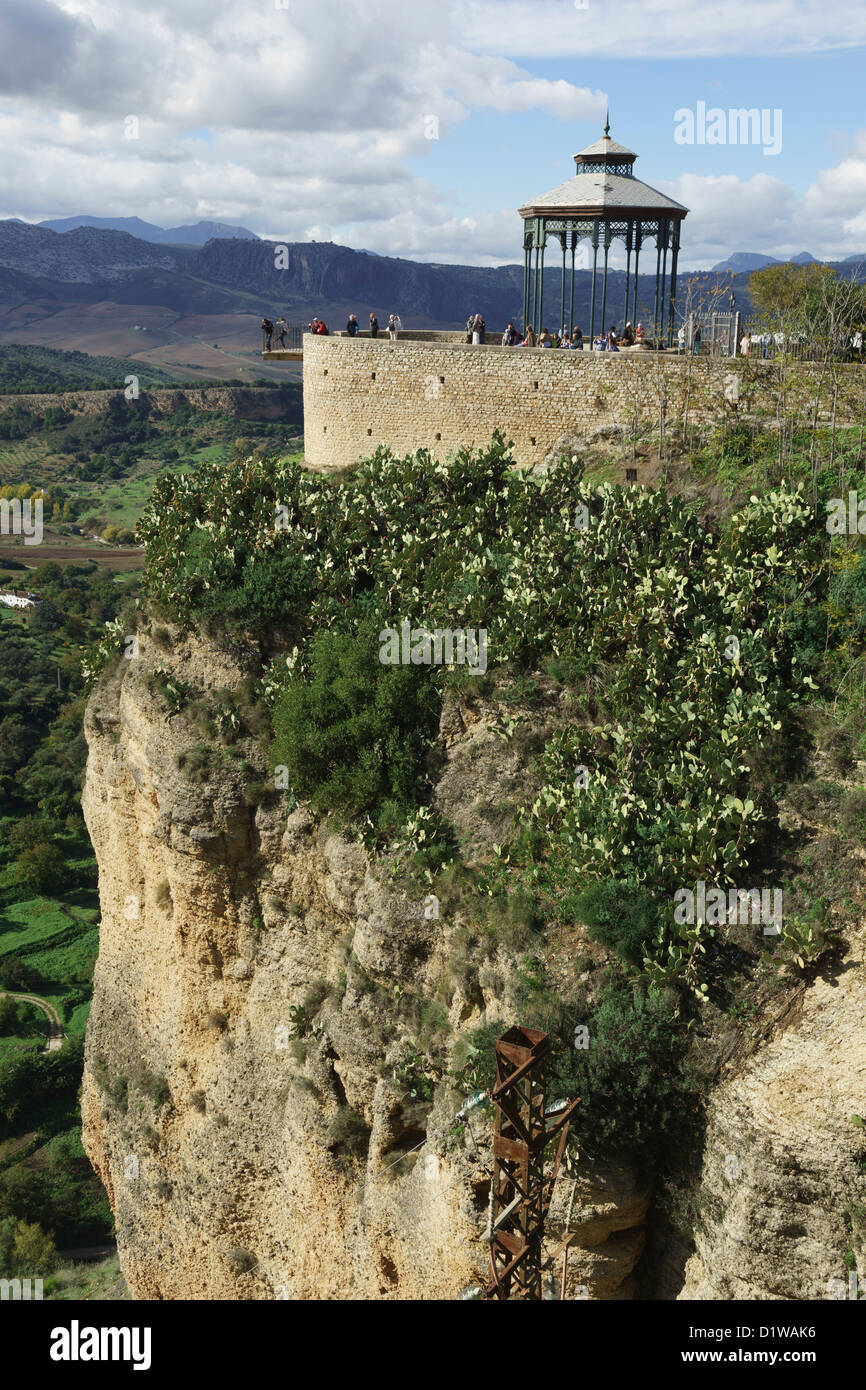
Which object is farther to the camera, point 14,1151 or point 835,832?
point 14,1151

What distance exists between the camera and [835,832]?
12.5 m

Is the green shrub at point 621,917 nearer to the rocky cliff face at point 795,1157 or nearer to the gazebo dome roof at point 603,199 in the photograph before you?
the rocky cliff face at point 795,1157

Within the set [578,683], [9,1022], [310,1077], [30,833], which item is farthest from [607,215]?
[30,833]

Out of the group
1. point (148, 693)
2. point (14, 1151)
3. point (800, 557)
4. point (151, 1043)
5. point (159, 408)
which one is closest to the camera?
point (800, 557)

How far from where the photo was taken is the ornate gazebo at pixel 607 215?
21.5m

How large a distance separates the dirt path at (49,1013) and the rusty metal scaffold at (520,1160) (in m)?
32.6

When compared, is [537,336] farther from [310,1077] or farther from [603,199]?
[310,1077]

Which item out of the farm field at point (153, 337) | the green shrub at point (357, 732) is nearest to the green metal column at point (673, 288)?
the green shrub at point (357, 732)

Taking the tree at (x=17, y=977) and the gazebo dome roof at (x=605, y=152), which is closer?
the gazebo dome roof at (x=605, y=152)

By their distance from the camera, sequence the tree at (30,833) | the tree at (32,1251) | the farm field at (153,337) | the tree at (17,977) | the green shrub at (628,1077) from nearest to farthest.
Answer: the green shrub at (628,1077), the tree at (32,1251), the tree at (17,977), the tree at (30,833), the farm field at (153,337)

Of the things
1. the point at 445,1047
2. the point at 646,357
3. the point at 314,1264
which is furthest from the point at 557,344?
the point at 314,1264

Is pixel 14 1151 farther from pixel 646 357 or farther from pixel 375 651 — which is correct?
pixel 646 357

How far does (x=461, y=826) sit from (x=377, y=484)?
774cm

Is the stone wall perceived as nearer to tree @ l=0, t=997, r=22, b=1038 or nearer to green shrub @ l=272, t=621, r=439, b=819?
green shrub @ l=272, t=621, r=439, b=819
